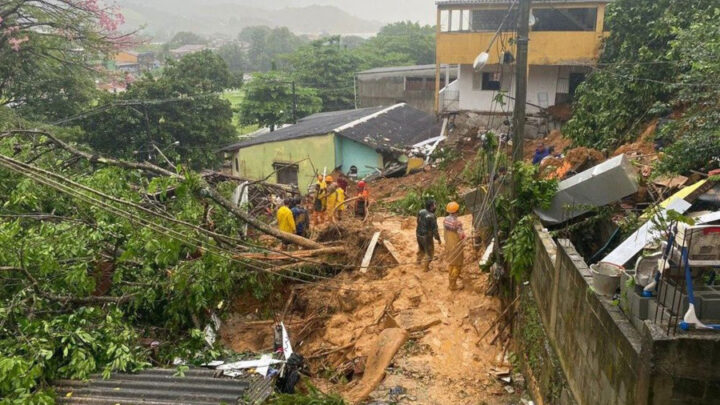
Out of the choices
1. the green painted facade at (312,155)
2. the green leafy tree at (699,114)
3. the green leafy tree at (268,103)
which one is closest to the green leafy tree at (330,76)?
the green leafy tree at (268,103)

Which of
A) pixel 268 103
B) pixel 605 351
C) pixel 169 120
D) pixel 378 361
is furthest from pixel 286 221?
pixel 268 103

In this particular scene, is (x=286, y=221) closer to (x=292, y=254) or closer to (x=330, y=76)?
(x=292, y=254)

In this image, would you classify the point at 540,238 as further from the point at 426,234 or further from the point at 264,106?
the point at 264,106

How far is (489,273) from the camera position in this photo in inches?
339

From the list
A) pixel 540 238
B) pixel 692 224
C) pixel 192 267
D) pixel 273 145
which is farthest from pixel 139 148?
pixel 692 224

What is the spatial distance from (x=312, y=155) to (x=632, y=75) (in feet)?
36.3

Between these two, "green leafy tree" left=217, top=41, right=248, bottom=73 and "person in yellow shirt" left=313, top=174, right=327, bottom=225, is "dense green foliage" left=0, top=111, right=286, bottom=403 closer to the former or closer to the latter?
"person in yellow shirt" left=313, top=174, right=327, bottom=225

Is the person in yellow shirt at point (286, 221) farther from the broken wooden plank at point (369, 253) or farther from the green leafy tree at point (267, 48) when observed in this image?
the green leafy tree at point (267, 48)

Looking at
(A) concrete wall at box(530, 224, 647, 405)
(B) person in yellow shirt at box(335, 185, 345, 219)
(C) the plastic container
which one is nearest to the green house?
(B) person in yellow shirt at box(335, 185, 345, 219)

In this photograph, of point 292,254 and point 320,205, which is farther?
point 320,205

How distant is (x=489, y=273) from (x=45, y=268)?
20.8ft

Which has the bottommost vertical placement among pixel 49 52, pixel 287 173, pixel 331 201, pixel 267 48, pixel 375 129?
pixel 287 173

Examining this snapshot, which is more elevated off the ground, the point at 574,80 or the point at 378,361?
the point at 574,80

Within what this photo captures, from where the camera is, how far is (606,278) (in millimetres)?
4445
